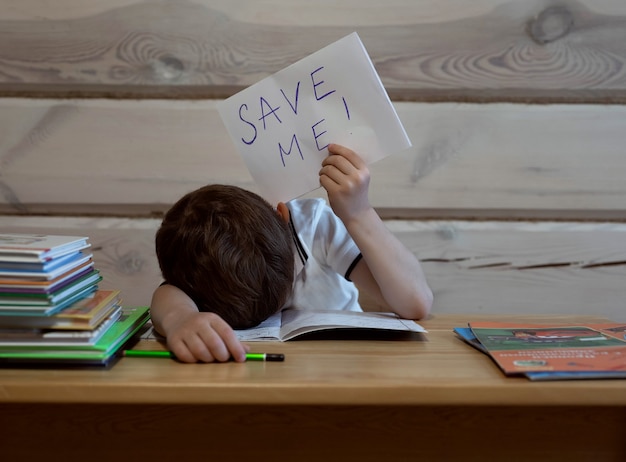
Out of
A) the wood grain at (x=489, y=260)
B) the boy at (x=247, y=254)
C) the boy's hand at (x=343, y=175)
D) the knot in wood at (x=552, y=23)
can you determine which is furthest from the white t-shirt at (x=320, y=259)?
the knot in wood at (x=552, y=23)

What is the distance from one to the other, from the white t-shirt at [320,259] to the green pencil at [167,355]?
36cm

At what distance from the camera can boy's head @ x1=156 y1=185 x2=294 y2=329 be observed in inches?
34.3

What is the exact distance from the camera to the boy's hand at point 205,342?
0.72 meters

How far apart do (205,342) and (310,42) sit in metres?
0.83

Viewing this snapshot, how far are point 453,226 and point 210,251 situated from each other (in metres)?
0.72

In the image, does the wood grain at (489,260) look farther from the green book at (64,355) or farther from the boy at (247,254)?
the green book at (64,355)

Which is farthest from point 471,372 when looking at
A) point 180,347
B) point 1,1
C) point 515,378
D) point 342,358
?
point 1,1

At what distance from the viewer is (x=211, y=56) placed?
53.2 inches

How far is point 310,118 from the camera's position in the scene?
0.90 m

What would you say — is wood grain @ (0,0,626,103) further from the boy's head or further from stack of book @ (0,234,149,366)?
stack of book @ (0,234,149,366)

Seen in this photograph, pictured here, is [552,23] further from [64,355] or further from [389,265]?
[64,355]

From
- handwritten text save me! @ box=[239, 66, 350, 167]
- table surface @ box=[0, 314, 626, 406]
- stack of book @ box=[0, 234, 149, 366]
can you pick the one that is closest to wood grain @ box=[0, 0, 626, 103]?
handwritten text save me! @ box=[239, 66, 350, 167]

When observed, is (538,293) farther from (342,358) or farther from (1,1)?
(1,1)

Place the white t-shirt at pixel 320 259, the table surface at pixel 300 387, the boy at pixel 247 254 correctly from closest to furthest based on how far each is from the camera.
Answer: the table surface at pixel 300 387, the boy at pixel 247 254, the white t-shirt at pixel 320 259
